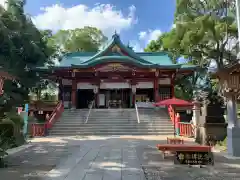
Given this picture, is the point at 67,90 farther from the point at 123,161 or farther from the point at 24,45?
the point at 123,161

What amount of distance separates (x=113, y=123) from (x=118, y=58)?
6.74 m

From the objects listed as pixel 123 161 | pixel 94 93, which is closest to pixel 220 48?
pixel 94 93

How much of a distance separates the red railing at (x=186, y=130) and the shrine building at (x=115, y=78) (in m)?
7.60

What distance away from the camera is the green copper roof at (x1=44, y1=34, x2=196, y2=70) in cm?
2220

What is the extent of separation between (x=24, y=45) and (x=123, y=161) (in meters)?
19.2

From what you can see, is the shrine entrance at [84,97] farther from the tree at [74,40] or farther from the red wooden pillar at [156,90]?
the tree at [74,40]

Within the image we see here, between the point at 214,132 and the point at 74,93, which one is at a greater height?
the point at 74,93

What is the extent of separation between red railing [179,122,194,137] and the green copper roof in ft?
25.7

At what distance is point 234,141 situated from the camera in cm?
864

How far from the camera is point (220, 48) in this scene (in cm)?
2112

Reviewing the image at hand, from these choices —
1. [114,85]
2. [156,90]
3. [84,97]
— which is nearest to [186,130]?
[156,90]

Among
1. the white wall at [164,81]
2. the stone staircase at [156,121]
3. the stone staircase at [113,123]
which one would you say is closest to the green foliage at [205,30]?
the white wall at [164,81]

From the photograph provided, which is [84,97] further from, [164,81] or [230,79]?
[230,79]

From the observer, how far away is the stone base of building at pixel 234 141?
849 cm
